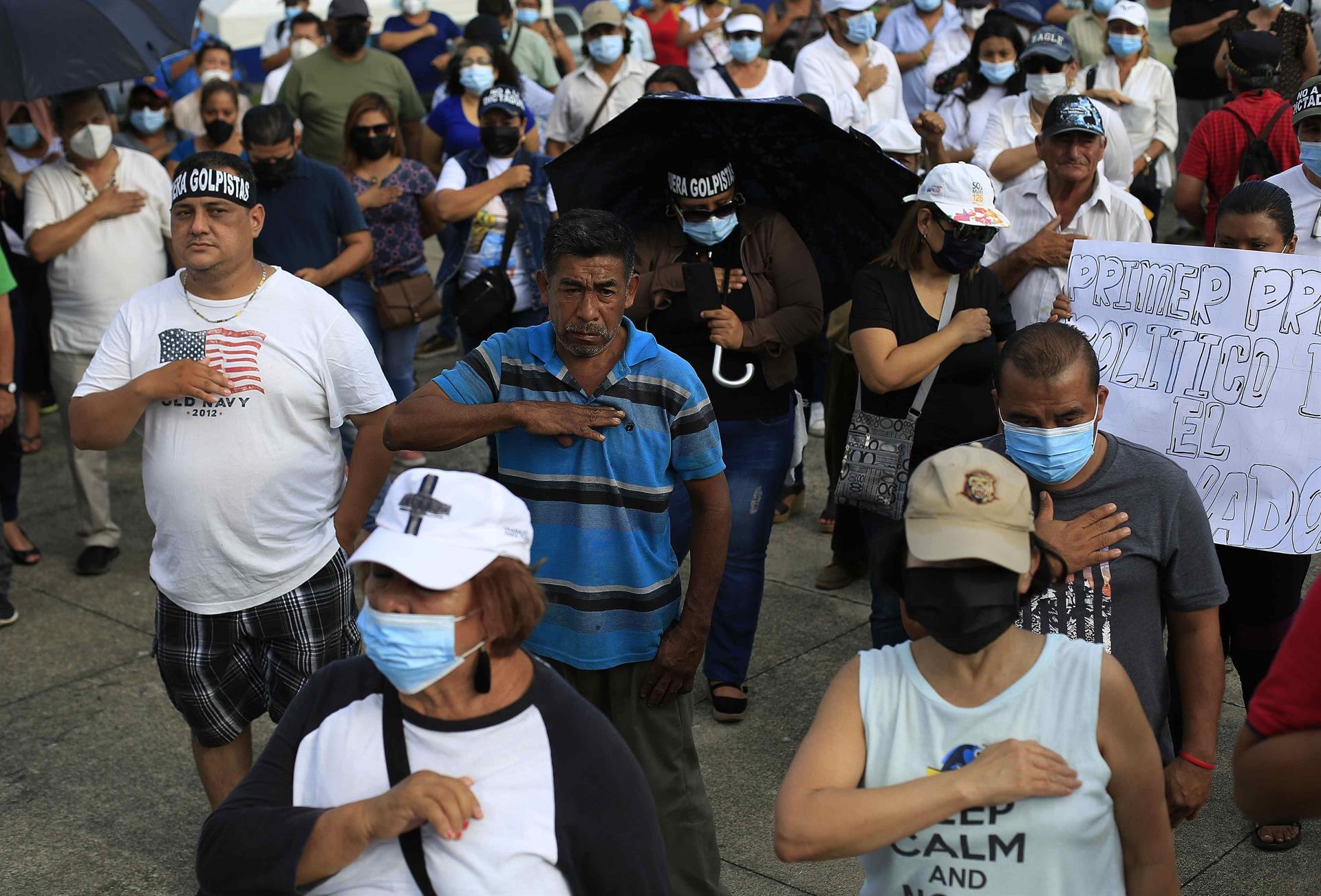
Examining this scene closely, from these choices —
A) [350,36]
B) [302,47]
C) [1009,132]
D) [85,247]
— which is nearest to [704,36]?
[350,36]

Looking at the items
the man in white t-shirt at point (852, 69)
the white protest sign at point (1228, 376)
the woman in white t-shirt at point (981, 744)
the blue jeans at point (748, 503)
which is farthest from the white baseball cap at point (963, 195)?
the man in white t-shirt at point (852, 69)

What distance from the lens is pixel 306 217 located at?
22.5 feet

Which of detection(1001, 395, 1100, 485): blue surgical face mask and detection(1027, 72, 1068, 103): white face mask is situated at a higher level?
detection(1027, 72, 1068, 103): white face mask

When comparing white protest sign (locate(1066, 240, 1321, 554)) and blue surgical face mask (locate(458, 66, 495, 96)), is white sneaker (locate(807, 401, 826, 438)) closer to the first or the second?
blue surgical face mask (locate(458, 66, 495, 96))

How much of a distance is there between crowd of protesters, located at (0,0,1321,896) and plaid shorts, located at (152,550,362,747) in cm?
1

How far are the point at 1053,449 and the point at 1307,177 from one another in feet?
8.25

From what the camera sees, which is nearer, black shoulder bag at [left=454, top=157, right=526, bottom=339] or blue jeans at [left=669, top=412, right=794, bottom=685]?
blue jeans at [left=669, top=412, right=794, bottom=685]

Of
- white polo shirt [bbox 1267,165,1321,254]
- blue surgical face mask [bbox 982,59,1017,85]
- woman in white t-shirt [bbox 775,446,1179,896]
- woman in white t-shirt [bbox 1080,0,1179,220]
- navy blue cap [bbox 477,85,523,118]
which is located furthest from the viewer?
woman in white t-shirt [bbox 1080,0,1179,220]

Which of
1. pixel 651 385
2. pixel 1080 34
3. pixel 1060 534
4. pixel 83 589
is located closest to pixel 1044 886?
pixel 1060 534

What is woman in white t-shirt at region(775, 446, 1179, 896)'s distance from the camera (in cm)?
242

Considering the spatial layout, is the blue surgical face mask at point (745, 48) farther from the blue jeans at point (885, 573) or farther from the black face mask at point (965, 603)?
the black face mask at point (965, 603)

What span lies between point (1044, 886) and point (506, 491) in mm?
1148

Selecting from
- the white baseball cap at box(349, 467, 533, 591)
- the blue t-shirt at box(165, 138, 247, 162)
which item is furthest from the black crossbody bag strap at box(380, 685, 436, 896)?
the blue t-shirt at box(165, 138, 247, 162)

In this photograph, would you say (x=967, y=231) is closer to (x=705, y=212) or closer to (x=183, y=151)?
(x=705, y=212)
